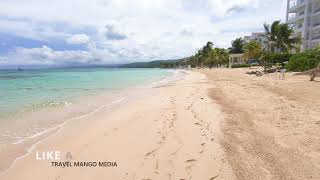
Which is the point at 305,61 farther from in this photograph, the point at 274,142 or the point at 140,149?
the point at 140,149

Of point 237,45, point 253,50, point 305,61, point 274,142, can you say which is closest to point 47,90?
point 274,142

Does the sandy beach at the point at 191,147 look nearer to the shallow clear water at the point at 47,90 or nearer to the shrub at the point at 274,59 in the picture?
the shallow clear water at the point at 47,90

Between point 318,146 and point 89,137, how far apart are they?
16.0ft

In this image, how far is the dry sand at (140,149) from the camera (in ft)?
14.6

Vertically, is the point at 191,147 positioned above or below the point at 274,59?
below

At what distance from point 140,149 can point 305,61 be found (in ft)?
94.7

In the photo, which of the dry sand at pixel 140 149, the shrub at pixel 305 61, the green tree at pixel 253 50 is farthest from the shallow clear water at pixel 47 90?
the green tree at pixel 253 50

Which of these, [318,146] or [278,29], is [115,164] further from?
[278,29]

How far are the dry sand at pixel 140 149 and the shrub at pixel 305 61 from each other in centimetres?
2378

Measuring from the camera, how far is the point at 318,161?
4566 millimetres

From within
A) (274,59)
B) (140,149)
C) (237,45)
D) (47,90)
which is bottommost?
(47,90)

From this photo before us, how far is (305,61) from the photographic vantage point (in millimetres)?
29672

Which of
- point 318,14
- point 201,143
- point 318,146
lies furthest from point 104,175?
point 318,14

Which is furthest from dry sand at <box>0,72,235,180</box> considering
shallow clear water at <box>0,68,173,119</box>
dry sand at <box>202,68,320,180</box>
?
shallow clear water at <box>0,68,173,119</box>
